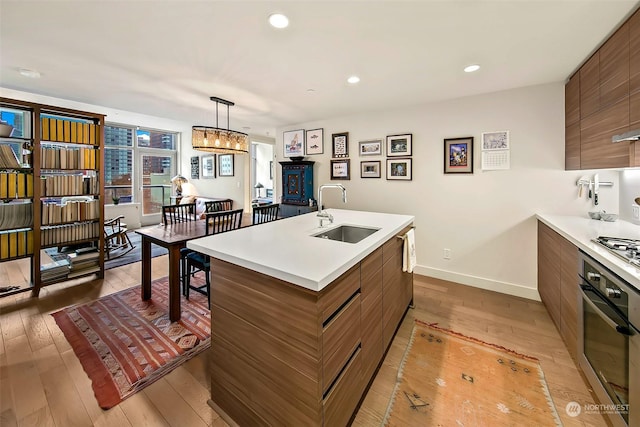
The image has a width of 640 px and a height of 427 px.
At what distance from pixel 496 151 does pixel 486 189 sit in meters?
0.46

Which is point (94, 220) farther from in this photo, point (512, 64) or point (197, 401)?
point (512, 64)

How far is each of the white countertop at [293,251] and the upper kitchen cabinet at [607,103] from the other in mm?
1591

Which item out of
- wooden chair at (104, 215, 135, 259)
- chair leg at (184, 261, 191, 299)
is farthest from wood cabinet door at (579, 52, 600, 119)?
wooden chair at (104, 215, 135, 259)

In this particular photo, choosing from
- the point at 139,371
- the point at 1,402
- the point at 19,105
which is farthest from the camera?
the point at 19,105

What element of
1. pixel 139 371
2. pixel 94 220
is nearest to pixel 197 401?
pixel 139 371

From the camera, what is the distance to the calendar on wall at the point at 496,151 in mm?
2971

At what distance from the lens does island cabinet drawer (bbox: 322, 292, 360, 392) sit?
114cm

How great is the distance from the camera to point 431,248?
355 centimetres

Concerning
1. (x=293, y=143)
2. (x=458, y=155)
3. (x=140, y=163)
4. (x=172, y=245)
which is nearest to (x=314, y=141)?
(x=293, y=143)

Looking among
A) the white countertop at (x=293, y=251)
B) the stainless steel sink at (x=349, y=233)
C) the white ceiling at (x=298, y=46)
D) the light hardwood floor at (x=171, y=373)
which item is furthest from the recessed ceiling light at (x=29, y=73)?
the stainless steel sink at (x=349, y=233)

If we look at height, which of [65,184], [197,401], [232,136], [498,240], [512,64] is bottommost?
[197,401]

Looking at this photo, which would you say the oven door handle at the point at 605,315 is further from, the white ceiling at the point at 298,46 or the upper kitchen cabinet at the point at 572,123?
the white ceiling at the point at 298,46

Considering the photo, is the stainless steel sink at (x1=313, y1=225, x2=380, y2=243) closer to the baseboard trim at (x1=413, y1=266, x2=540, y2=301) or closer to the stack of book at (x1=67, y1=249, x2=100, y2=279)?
the baseboard trim at (x1=413, y1=266, x2=540, y2=301)

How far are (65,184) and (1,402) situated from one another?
95.0 inches
